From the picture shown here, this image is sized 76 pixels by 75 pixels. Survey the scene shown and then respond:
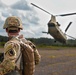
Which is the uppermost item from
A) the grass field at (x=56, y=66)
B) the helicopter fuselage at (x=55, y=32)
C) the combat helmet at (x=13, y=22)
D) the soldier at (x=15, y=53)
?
the combat helmet at (x=13, y=22)

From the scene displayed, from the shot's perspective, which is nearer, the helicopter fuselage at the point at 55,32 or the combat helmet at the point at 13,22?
the combat helmet at the point at 13,22

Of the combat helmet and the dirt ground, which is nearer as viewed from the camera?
the combat helmet

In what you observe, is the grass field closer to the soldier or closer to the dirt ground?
the dirt ground

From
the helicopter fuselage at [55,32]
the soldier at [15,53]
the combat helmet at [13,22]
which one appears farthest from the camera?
the helicopter fuselage at [55,32]

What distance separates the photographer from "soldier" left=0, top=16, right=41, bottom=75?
3451 mm

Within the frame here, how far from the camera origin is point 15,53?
3514 millimetres

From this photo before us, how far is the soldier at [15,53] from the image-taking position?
345cm

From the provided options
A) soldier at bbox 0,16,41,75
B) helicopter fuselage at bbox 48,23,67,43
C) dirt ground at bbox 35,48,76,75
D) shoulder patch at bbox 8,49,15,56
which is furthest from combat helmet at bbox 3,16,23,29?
helicopter fuselage at bbox 48,23,67,43

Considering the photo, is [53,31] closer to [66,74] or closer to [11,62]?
[66,74]

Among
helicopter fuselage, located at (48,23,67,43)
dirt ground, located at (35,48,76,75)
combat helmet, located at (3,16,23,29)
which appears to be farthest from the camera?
helicopter fuselage, located at (48,23,67,43)

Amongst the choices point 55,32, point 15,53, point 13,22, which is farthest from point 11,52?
point 55,32

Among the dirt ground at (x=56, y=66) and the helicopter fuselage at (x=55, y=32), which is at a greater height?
the dirt ground at (x=56, y=66)

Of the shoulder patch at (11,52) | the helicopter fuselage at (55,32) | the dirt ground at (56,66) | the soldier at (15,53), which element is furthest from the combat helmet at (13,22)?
the helicopter fuselage at (55,32)

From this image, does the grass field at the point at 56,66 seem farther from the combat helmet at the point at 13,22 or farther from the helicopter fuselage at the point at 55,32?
the helicopter fuselage at the point at 55,32
